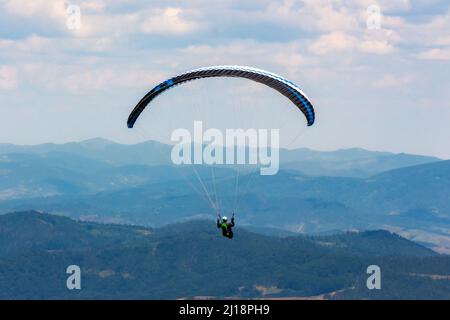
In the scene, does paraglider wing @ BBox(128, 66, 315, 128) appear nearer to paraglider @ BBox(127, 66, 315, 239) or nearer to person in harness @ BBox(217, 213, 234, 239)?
paraglider @ BBox(127, 66, 315, 239)

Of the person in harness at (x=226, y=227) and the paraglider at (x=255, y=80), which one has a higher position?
the paraglider at (x=255, y=80)

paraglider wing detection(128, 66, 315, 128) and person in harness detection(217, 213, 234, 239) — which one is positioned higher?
paraglider wing detection(128, 66, 315, 128)

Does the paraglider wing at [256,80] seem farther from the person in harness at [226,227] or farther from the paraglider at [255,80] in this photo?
the person in harness at [226,227]

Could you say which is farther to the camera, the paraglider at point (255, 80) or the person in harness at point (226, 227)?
the paraglider at point (255, 80)

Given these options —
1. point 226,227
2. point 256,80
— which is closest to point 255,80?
point 256,80

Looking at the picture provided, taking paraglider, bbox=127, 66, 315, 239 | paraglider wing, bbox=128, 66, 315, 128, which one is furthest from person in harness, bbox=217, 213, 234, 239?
paraglider wing, bbox=128, 66, 315, 128

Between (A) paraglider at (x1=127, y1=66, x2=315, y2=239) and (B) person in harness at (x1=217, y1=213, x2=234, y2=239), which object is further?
(A) paraglider at (x1=127, y1=66, x2=315, y2=239)

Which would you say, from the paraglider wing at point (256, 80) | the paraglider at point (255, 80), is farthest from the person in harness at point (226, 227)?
the paraglider wing at point (256, 80)

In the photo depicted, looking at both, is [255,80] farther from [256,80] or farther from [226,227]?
[226,227]

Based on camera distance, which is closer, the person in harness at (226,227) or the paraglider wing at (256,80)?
the person in harness at (226,227)
